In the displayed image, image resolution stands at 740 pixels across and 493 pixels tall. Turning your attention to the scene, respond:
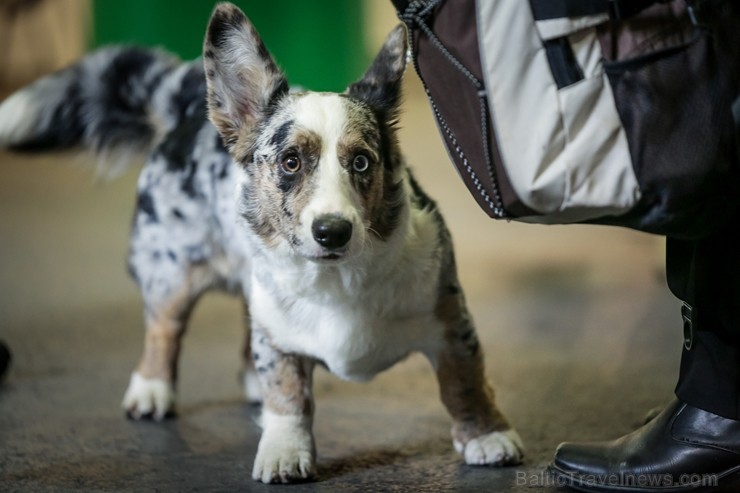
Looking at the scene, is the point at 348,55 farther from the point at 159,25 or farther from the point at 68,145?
the point at 68,145

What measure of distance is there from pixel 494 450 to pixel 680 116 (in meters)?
0.91

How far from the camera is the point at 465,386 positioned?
2328mm

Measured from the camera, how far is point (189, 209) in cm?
288

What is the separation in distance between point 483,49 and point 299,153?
1.82 feet

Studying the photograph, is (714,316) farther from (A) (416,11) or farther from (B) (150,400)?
(B) (150,400)

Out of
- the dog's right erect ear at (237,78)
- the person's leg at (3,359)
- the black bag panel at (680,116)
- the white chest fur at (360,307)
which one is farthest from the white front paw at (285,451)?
the person's leg at (3,359)

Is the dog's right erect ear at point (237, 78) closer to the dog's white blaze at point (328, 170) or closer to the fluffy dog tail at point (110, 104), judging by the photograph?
the dog's white blaze at point (328, 170)

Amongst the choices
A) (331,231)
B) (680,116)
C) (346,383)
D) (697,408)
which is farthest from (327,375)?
(680,116)

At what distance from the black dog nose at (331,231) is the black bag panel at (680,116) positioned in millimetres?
561

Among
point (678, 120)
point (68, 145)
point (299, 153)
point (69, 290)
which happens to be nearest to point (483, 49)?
point (678, 120)

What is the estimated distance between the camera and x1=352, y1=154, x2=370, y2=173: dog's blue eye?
214 centimetres

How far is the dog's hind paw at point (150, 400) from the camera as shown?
2742 mm

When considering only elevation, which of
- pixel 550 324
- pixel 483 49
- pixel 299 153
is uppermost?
pixel 483 49

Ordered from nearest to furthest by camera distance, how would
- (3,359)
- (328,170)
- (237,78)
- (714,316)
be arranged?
1. (714,316)
2. (328,170)
3. (237,78)
4. (3,359)
